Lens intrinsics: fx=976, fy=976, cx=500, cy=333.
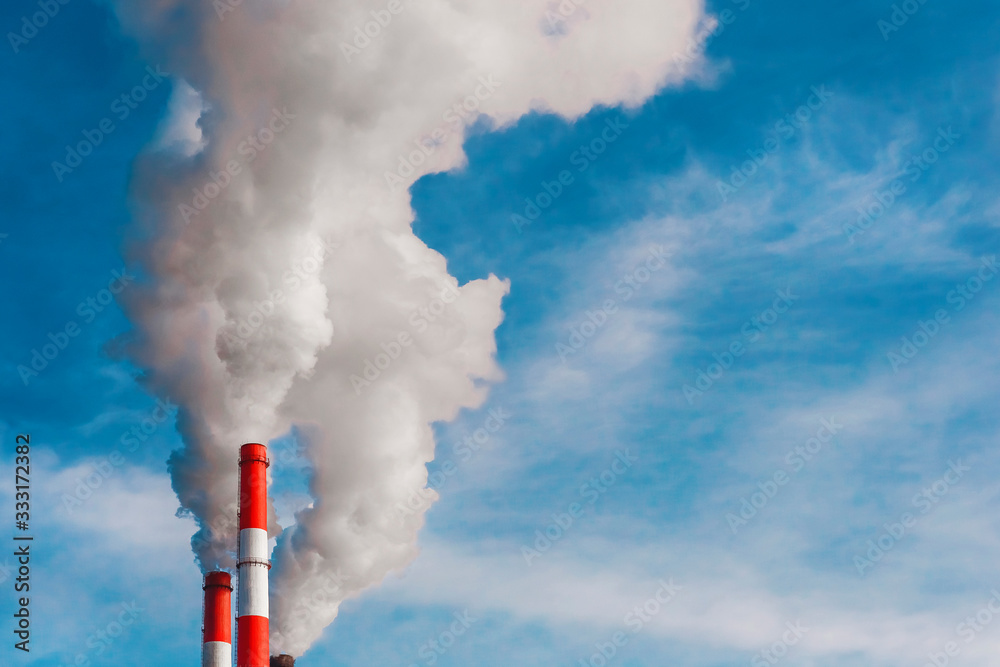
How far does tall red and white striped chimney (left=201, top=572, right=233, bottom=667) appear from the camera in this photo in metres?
40.5

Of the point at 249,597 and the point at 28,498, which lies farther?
the point at 249,597

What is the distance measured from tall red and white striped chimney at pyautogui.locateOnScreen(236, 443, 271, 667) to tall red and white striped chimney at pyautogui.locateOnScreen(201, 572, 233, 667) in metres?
2.34

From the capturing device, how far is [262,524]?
1597 inches

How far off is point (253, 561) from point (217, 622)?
3.82 metres

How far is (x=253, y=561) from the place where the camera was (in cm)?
3978

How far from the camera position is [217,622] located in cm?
4131

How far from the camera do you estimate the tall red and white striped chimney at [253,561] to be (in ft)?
127

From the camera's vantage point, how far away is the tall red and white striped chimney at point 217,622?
40531mm

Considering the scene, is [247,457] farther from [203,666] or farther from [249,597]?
[203,666]

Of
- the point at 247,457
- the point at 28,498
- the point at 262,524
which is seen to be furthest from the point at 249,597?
the point at 28,498

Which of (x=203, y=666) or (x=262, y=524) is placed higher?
(x=262, y=524)

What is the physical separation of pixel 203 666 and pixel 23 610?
7611mm

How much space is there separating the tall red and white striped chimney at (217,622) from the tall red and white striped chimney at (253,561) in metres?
2.34

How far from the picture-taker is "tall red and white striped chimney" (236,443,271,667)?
127ft
